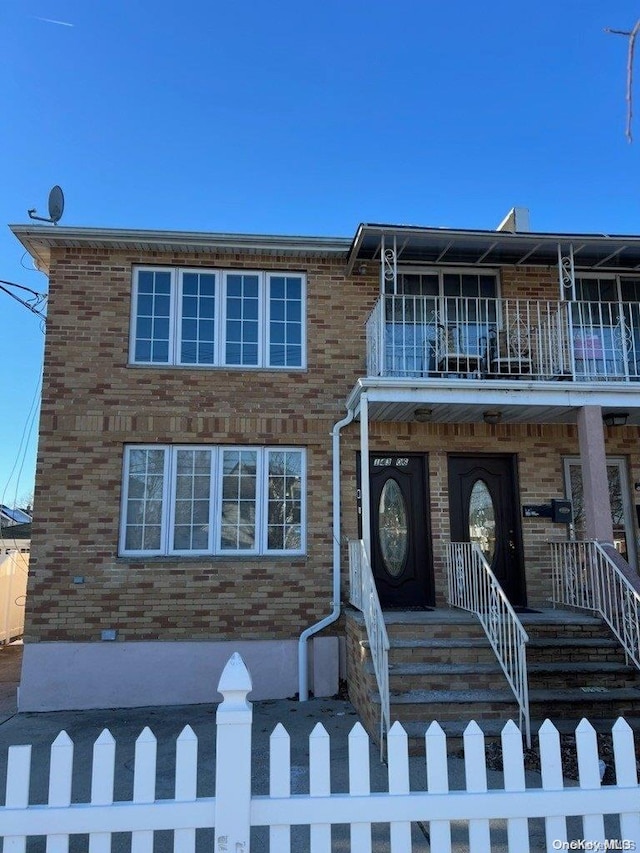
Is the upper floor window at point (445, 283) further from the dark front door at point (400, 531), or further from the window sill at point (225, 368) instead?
the dark front door at point (400, 531)

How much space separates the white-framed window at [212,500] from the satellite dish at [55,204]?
10.9 feet

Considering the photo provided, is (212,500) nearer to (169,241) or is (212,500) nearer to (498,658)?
(169,241)

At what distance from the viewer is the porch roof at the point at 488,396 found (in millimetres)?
7371

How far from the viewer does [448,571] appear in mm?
8250

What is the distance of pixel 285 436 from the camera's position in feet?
28.1

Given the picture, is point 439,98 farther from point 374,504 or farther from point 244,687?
point 244,687

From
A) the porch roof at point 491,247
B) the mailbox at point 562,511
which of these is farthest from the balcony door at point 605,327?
the mailbox at point 562,511

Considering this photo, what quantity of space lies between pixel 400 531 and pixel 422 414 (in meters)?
1.68

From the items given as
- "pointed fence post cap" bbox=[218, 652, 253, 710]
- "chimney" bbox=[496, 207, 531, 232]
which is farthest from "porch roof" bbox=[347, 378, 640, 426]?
"pointed fence post cap" bbox=[218, 652, 253, 710]

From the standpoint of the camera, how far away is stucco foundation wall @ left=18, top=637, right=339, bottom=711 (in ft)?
25.3

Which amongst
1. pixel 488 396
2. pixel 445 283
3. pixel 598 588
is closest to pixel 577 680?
pixel 598 588

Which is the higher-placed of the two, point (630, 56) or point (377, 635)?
point (630, 56)

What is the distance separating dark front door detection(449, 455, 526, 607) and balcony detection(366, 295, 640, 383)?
126 cm

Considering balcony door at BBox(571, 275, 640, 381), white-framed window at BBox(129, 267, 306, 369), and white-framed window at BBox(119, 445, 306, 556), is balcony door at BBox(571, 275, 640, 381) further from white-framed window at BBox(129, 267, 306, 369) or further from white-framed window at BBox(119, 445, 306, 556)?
white-framed window at BBox(119, 445, 306, 556)
